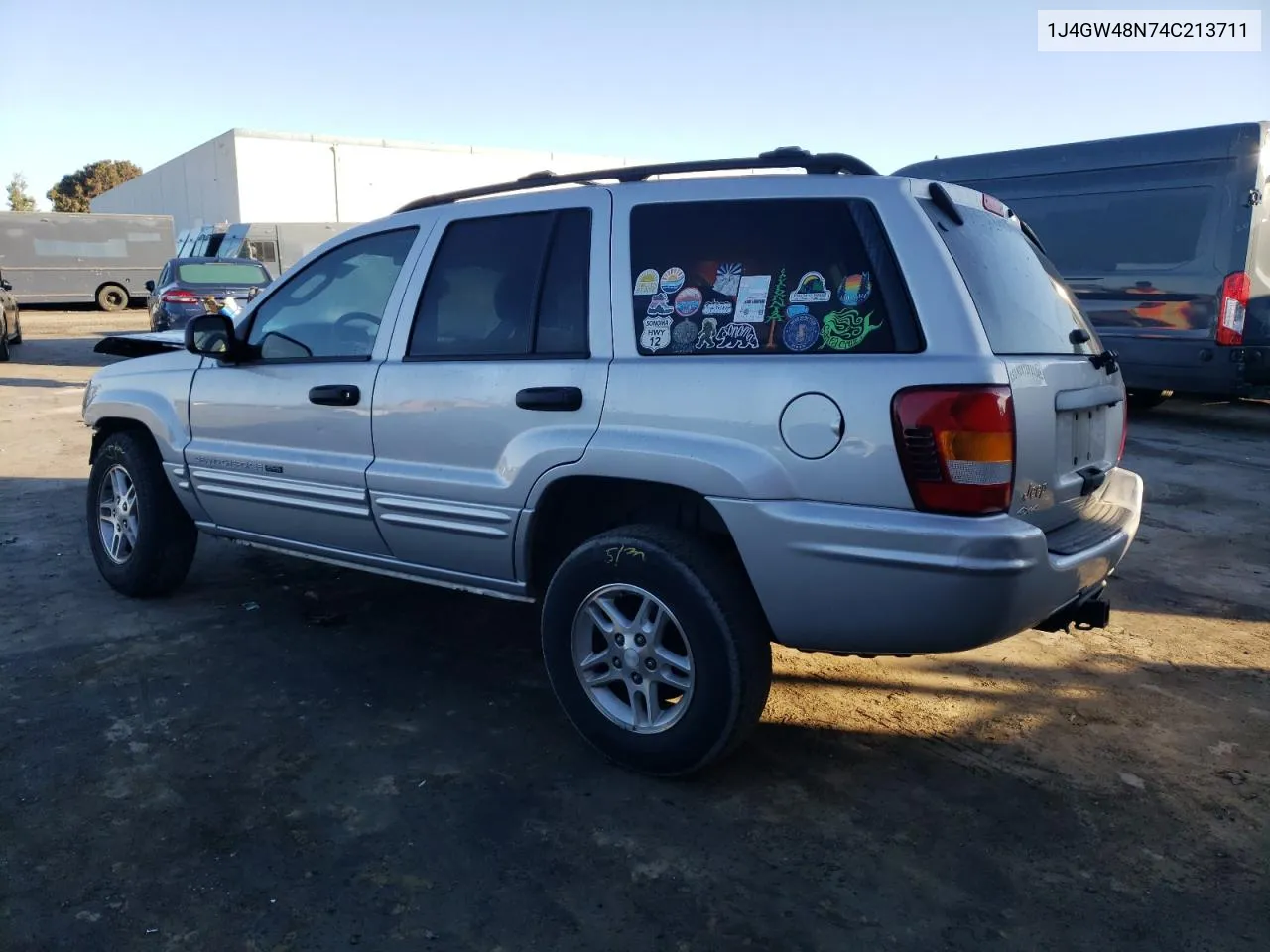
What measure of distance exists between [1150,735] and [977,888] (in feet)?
4.18

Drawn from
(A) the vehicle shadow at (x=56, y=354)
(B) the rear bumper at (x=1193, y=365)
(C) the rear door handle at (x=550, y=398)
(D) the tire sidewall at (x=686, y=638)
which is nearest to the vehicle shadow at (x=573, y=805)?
(D) the tire sidewall at (x=686, y=638)

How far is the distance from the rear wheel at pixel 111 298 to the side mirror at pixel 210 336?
28.8m

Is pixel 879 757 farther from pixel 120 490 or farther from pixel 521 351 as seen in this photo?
pixel 120 490

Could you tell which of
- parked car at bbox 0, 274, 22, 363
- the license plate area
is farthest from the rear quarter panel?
parked car at bbox 0, 274, 22, 363

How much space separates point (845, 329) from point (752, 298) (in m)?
0.32

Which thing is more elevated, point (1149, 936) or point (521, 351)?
point (521, 351)

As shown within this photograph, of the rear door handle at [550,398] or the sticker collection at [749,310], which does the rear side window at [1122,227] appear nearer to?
the sticker collection at [749,310]

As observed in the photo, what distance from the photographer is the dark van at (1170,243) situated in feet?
29.2

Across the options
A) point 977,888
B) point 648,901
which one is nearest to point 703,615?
point 648,901

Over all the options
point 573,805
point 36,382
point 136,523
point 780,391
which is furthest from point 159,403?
point 36,382

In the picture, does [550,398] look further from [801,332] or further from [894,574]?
[894,574]

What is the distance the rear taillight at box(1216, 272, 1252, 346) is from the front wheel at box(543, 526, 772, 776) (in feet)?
26.3

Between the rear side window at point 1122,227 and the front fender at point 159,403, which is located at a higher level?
the rear side window at point 1122,227

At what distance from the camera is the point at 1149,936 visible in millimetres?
2357
